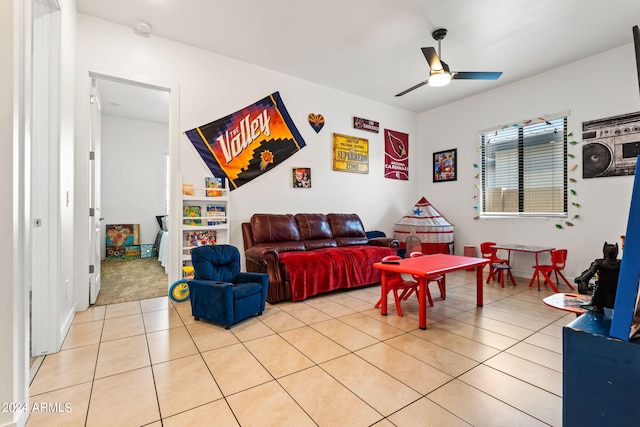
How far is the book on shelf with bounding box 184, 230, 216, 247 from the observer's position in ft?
13.1

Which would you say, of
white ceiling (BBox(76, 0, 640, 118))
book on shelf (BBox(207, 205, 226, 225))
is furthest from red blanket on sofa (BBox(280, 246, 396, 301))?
white ceiling (BBox(76, 0, 640, 118))

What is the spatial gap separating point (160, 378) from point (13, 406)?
735 millimetres

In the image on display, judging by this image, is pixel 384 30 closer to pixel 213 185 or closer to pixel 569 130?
pixel 213 185

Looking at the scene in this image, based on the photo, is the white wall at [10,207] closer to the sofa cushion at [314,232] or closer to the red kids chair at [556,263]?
the sofa cushion at [314,232]

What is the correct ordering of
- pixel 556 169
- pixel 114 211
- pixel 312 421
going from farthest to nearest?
pixel 114 211 < pixel 556 169 < pixel 312 421

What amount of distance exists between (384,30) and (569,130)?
339cm

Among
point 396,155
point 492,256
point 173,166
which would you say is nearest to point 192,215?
point 173,166

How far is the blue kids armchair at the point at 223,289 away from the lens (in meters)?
2.81

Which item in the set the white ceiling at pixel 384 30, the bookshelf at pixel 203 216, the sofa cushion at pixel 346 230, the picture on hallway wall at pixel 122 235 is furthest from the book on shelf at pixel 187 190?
the picture on hallway wall at pixel 122 235

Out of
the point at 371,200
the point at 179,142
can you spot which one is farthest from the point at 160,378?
the point at 371,200

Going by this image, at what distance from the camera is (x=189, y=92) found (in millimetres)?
4027

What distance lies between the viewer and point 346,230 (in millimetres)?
5094

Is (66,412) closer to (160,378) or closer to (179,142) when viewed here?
(160,378)

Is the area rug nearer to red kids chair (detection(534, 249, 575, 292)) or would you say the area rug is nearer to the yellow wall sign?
the yellow wall sign
